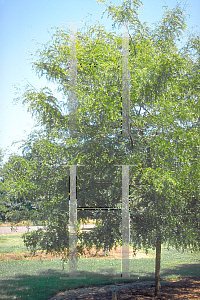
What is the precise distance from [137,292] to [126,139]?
459 centimetres

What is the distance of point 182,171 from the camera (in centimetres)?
538

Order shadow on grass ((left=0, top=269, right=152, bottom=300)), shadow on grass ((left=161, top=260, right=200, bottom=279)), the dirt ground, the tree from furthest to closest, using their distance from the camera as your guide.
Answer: shadow on grass ((left=161, top=260, right=200, bottom=279)), shadow on grass ((left=0, top=269, right=152, bottom=300)), the dirt ground, the tree

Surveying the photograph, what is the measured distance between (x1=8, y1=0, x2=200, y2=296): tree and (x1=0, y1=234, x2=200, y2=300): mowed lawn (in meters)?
1.91

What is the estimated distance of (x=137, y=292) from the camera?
316 inches

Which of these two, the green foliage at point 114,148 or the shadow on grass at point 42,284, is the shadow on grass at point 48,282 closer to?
the shadow on grass at point 42,284

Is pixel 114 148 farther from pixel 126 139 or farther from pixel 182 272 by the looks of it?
pixel 182 272

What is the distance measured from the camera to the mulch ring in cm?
759

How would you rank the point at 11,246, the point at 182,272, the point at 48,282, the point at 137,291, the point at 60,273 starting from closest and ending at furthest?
the point at 137,291, the point at 48,282, the point at 60,273, the point at 182,272, the point at 11,246

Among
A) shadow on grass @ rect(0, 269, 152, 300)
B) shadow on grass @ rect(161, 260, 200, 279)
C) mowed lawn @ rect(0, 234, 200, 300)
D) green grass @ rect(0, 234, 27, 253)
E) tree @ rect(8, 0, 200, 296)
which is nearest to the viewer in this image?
tree @ rect(8, 0, 200, 296)

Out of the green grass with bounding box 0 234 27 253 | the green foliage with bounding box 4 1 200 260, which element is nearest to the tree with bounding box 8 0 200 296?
the green foliage with bounding box 4 1 200 260

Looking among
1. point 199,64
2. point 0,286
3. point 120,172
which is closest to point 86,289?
point 0,286

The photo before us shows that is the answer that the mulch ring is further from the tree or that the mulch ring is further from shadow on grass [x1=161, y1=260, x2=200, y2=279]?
the tree

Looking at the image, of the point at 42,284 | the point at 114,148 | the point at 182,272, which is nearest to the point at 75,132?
the point at 114,148

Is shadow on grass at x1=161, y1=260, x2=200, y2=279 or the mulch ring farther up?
the mulch ring
